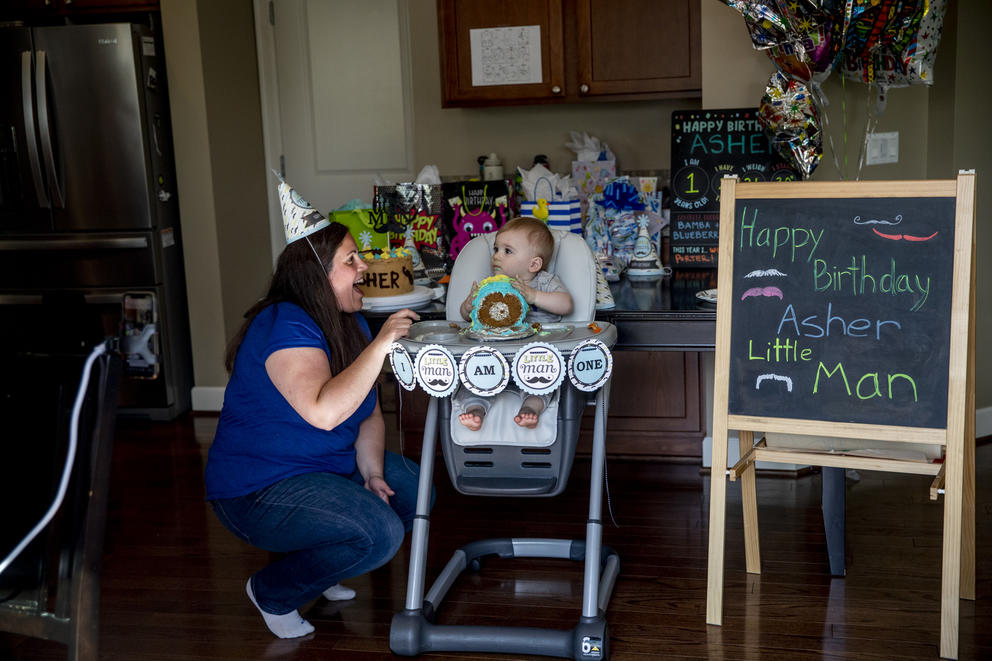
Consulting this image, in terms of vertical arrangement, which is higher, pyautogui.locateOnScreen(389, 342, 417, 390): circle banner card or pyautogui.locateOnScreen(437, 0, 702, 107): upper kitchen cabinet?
pyautogui.locateOnScreen(437, 0, 702, 107): upper kitchen cabinet

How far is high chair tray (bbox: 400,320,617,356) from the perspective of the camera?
2.21m

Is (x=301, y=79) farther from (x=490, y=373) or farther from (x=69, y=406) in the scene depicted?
(x=69, y=406)

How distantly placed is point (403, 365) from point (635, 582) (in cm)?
97

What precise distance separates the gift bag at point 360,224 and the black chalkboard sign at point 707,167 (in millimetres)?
1086

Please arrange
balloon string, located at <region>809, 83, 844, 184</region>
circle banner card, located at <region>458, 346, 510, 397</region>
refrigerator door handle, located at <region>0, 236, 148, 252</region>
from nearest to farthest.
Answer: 1. circle banner card, located at <region>458, 346, 510, 397</region>
2. balloon string, located at <region>809, 83, 844, 184</region>
3. refrigerator door handle, located at <region>0, 236, 148, 252</region>

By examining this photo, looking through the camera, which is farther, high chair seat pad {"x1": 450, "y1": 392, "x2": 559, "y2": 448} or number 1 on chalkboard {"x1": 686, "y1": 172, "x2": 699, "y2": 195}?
number 1 on chalkboard {"x1": 686, "y1": 172, "x2": 699, "y2": 195}

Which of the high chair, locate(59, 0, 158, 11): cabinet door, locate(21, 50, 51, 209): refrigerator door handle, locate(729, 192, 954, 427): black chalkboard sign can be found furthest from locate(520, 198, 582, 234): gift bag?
locate(21, 50, 51, 209): refrigerator door handle

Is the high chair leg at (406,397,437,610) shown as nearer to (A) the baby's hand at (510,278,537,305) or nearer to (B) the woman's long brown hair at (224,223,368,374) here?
(B) the woman's long brown hair at (224,223,368,374)

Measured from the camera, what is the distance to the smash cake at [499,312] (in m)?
2.35

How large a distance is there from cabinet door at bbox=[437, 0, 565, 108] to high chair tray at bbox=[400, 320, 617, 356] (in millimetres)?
2021

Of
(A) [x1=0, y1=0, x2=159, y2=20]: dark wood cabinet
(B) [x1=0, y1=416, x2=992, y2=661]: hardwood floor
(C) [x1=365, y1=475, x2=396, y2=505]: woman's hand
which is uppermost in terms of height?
Result: (A) [x1=0, y1=0, x2=159, y2=20]: dark wood cabinet

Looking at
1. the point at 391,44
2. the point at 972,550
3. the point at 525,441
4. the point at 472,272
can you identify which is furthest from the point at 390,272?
the point at 391,44

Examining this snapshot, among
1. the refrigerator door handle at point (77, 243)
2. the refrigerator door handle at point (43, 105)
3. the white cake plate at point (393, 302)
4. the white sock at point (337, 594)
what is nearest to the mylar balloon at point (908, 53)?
the white cake plate at point (393, 302)

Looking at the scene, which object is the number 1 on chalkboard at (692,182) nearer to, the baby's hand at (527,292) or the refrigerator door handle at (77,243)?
the baby's hand at (527,292)
